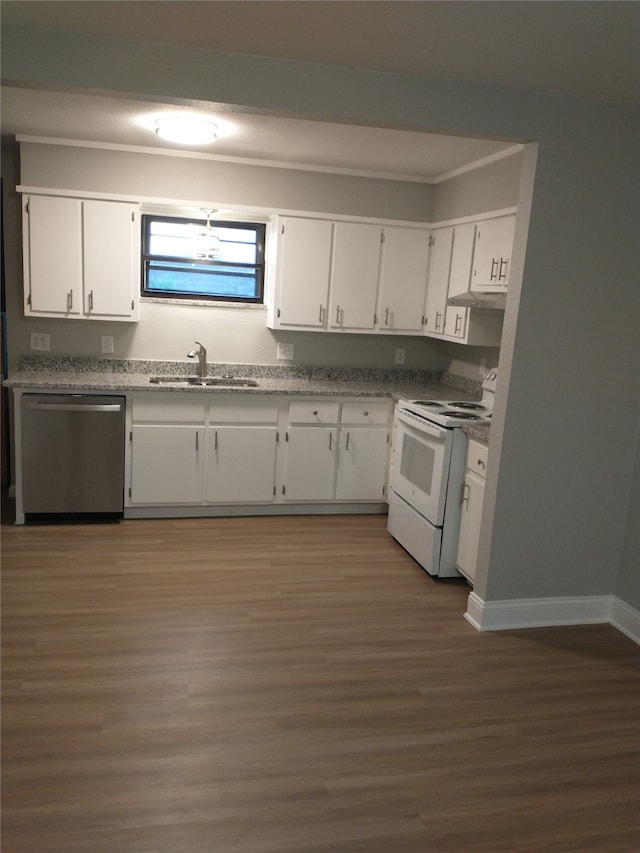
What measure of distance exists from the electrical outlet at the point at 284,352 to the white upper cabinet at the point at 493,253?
1.50 meters

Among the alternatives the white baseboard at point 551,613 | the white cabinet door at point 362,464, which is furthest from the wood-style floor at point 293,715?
the white cabinet door at point 362,464

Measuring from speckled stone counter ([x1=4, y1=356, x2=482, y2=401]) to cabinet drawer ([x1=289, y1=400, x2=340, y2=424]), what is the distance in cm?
8

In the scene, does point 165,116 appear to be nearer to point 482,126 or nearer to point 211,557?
point 482,126

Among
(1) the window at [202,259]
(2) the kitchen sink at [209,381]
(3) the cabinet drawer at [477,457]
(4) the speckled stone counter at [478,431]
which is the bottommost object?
(3) the cabinet drawer at [477,457]

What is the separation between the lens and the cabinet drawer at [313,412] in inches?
181

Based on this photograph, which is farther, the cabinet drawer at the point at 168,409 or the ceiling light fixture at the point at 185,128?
the cabinet drawer at the point at 168,409

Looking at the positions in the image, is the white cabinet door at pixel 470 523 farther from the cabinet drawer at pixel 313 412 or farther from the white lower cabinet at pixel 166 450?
the white lower cabinet at pixel 166 450

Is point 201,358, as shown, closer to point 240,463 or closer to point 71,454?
point 240,463

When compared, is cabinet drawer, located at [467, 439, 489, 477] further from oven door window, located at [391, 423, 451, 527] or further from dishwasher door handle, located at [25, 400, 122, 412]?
dishwasher door handle, located at [25, 400, 122, 412]

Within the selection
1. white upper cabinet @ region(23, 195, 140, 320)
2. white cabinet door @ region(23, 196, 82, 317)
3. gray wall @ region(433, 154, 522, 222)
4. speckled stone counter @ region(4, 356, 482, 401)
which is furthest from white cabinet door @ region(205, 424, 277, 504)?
gray wall @ region(433, 154, 522, 222)

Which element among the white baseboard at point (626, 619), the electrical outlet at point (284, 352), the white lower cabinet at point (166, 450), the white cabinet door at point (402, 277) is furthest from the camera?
the electrical outlet at point (284, 352)

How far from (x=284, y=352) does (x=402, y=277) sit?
3.37 feet

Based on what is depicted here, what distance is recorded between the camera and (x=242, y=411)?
4.51m

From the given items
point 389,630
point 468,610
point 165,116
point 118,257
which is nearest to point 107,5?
point 165,116
